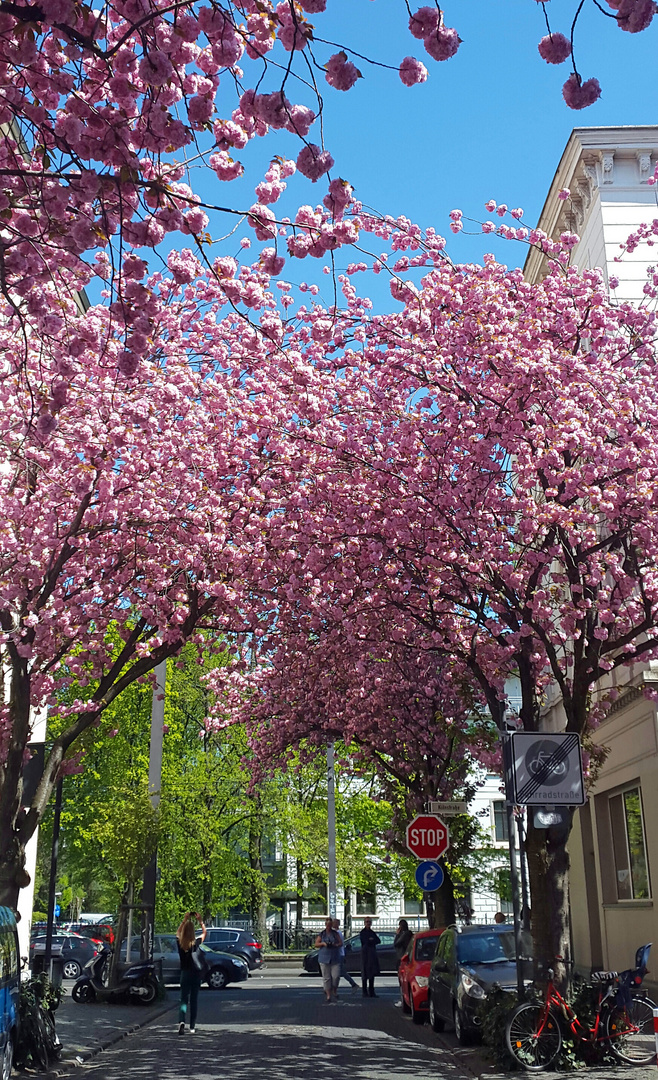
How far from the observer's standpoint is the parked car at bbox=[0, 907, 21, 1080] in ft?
32.7

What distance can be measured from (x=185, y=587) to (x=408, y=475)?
378 centimetres

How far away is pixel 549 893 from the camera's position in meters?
13.7

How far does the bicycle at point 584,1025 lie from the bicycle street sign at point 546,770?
2.03m

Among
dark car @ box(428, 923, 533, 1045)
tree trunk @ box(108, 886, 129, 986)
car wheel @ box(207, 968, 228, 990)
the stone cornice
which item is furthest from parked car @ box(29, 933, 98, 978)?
the stone cornice

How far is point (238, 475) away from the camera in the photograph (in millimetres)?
15969

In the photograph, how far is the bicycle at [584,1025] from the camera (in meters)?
12.1

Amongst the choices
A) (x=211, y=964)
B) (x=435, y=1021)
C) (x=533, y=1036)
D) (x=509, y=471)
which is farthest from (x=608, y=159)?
(x=211, y=964)

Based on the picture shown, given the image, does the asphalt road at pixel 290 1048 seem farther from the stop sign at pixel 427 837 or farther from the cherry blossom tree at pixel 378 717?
the cherry blossom tree at pixel 378 717

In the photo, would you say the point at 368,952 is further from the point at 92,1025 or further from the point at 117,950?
the point at 92,1025

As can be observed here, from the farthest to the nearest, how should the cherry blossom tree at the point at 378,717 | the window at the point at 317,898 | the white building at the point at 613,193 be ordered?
the window at the point at 317,898 < the cherry blossom tree at the point at 378,717 < the white building at the point at 613,193

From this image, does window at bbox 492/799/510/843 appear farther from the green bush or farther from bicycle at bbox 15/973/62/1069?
bicycle at bbox 15/973/62/1069

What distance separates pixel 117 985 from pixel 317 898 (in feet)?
103

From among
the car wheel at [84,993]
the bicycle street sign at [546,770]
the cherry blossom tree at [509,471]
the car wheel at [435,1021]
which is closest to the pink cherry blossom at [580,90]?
the cherry blossom tree at [509,471]

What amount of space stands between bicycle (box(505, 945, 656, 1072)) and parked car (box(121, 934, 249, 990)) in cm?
1959
